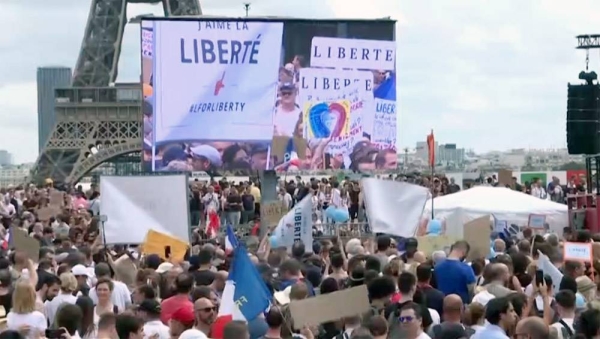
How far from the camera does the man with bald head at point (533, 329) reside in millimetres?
8281

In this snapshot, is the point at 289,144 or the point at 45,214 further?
the point at 289,144

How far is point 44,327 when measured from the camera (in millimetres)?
9688

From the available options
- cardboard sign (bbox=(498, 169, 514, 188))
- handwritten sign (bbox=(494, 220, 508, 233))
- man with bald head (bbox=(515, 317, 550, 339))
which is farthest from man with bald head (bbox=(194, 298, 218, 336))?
cardboard sign (bbox=(498, 169, 514, 188))

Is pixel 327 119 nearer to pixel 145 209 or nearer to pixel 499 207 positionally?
pixel 499 207

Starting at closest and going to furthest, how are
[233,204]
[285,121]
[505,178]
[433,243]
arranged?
[433,243] < [285,121] < [233,204] < [505,178]

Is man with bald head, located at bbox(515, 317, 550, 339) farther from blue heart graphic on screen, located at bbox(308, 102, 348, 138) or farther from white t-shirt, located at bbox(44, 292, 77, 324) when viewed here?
blue heart graphic on screen, located at bbox(308, 102, 348, 138)

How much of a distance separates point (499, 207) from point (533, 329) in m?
14.6

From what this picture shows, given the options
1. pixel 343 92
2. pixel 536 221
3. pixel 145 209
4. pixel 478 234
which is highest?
pixel 343 92

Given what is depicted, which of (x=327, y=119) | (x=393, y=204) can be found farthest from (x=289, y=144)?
(x=393, y=204)

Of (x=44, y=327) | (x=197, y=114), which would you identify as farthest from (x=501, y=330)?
(x=197, y=114)

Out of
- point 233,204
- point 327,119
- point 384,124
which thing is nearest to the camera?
point 327,119

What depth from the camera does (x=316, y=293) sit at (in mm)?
11414

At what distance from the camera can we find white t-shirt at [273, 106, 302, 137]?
27.4 m

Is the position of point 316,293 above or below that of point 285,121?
below
